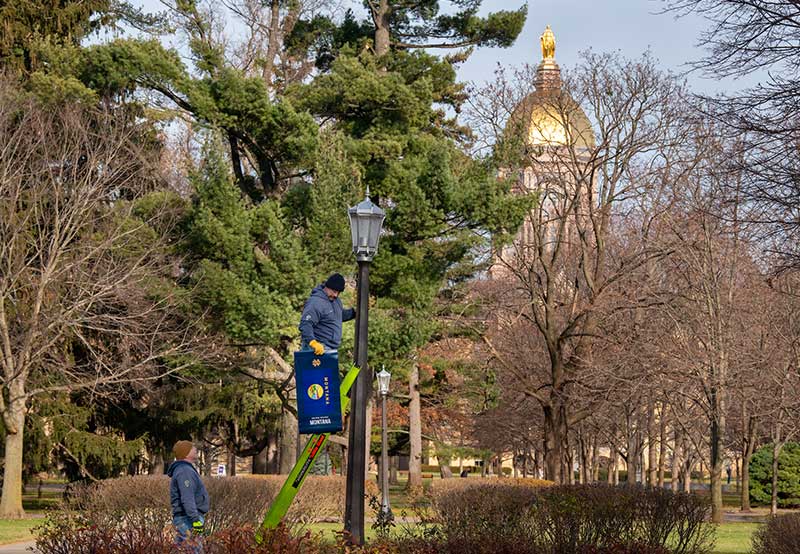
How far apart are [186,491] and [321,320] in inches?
81.2

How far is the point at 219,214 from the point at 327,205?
2899 mm

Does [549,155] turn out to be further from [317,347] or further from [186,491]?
[186,491]

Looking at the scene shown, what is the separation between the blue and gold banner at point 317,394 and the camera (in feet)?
35.1

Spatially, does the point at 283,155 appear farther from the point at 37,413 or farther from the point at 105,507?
the point at 105,507

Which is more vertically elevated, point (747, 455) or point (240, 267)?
point (240, 267)

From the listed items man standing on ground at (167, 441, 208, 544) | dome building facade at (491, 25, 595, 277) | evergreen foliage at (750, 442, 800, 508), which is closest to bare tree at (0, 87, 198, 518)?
dome building facade at (491, 25, 595, 277)

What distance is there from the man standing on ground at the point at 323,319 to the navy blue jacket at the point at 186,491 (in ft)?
5.33

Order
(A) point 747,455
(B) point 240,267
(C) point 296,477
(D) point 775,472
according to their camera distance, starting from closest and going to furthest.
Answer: (C) point 296,477 → (B) point 240,267 → (D) point 775,472 → (A) point 747,455

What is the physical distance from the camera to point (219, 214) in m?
29.7

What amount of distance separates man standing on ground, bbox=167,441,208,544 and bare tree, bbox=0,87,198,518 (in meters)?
16.4

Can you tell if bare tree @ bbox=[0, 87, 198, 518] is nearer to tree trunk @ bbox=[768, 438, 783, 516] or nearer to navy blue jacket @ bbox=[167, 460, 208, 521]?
navy blue jacket @ bbox=[167, 460, 208, 521]

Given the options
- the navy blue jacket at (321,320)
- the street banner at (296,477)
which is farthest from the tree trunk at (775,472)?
the navy blue jacket at (321,320)

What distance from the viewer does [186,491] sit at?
10633 millimetres

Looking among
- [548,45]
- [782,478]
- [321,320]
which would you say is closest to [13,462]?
[321,320]
